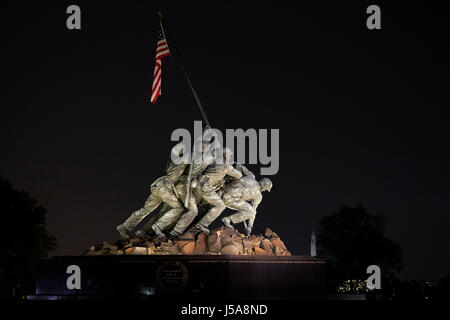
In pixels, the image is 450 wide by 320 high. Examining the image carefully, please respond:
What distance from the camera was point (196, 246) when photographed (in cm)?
2020

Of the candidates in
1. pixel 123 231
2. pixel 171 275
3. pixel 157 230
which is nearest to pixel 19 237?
pixel 123 231

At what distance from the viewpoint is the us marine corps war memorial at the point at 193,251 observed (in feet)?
62.1

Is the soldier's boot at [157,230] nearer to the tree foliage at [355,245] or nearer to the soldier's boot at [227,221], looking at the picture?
the soldier's boot at [227,221]

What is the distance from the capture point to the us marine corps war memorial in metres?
18.9

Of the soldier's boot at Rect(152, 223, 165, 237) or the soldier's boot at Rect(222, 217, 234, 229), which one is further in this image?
the soldier's boot at Rect(222, 217, 234, 229)

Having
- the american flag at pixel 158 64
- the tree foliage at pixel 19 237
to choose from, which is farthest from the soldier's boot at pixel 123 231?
the tree foliage at pixel 19 237

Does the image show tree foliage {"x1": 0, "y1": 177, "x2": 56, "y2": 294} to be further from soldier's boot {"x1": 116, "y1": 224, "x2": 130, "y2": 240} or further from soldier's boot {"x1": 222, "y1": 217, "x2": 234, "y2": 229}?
soldier's boot {"x1": 222, "y1": 217, "x2": 234, "y2": 229}

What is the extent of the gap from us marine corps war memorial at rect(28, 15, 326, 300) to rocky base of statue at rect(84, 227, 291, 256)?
26 millimetres

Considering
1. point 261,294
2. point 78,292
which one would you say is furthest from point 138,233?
point 261,294

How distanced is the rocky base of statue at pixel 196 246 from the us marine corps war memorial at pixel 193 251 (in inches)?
1.0

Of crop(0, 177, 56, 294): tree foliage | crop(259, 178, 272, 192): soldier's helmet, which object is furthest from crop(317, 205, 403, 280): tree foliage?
crop(259, 178, 272, 192): soldier's helmet

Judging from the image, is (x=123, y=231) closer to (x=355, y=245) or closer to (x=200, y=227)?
(x=200, y=227)

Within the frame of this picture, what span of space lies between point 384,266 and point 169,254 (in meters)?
26.6
